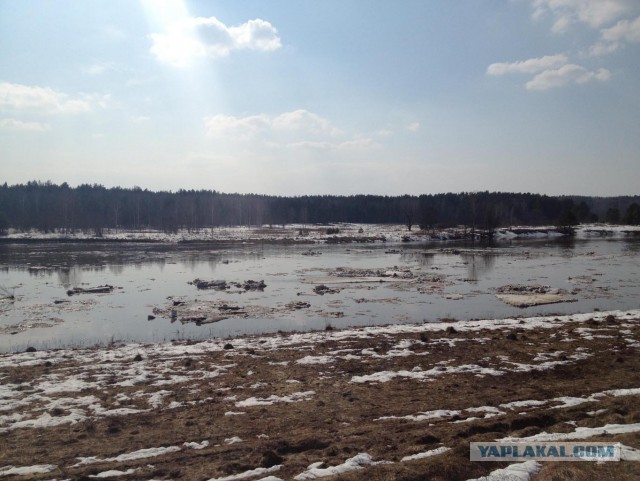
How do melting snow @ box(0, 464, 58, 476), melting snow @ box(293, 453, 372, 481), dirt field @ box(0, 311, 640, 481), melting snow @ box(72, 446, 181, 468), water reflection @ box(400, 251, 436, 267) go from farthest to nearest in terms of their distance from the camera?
1. water reflection @ box(400, 251, 436, 267)
2. melting snow @ box(72, 446, 181, 468)
3. melting snow @ box(0, 464, 58, 476)
4. dirt field @ box(0, 311, 640, 481)
5. melting snow @ box(293, 453, 372, 481)

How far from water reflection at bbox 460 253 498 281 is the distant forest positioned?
4272 cm

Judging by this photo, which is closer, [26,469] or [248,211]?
[26,469]

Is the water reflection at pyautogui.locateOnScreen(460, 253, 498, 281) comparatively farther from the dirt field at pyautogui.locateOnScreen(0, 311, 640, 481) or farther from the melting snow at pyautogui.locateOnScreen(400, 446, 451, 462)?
the melting snow at pyautogui.locateOnScreen(400, 446, 451, 462)

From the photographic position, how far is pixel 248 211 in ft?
460

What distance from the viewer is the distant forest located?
320 ft

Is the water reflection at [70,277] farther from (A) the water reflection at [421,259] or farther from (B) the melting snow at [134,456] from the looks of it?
(A) the water reflection at [421,259]

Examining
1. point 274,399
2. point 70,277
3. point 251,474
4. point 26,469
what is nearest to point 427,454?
point 251,474

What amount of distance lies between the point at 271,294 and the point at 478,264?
2324 centimetres

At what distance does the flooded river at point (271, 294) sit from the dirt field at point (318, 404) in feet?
15.1

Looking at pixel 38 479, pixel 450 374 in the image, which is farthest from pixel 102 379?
pixel 450 374

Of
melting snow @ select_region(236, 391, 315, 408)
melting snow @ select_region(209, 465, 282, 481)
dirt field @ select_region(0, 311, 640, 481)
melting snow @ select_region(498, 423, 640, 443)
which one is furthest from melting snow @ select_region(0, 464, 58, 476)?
→ melting snow @ select_region(498, 423, 640, 443)

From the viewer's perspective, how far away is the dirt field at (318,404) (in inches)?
247

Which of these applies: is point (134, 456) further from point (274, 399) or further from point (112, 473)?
point (274, 399)

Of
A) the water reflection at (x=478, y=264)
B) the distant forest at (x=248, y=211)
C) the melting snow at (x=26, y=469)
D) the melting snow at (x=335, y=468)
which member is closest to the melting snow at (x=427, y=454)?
the melting snow at (x=335, y=468)
